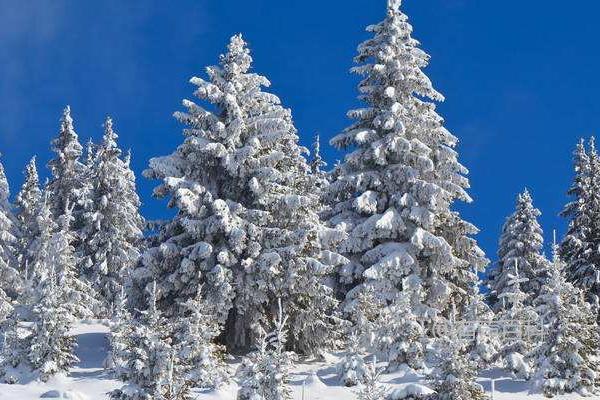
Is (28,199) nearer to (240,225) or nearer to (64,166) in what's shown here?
(64,166)

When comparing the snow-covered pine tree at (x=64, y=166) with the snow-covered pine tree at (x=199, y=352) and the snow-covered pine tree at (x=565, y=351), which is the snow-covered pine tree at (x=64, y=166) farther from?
the snow-covered pine tree at (x=565, y=351)

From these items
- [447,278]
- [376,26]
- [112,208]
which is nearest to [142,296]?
[447,278]

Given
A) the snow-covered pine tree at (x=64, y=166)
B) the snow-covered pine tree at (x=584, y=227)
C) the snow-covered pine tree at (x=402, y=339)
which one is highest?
the snow-covered pine tree at (x=64, y=166)

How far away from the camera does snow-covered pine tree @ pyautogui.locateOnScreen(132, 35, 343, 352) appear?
84.6 ft

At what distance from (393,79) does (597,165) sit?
49.2 feet

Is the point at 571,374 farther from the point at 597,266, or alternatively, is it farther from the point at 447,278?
the point at 597,266

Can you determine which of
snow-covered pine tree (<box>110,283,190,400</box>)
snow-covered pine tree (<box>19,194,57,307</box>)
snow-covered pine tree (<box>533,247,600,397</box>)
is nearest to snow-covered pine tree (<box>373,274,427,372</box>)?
snow-covered pine tree (<box>533,247,600,397</box>)

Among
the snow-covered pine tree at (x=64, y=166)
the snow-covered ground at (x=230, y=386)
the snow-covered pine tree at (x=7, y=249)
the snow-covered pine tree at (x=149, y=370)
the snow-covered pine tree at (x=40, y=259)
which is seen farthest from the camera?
the snow-covered pine tree at (x=64, y=166)

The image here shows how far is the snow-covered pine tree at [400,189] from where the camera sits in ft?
97.2

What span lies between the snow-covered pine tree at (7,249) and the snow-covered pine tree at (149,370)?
75.6ft

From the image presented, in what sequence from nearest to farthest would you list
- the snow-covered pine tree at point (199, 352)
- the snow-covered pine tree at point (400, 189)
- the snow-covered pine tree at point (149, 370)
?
the snow-covered pine tree at point (149, 370)
the snow-covered pine tree at point (199, 352)
the snow-covered pine tree at point (400, 189)

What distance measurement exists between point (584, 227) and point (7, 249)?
1237 inches

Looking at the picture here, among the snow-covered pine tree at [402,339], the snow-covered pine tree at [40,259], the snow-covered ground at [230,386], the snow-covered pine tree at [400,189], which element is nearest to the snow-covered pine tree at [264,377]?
the snow-covered ground at [230,386]

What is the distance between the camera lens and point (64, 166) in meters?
51.3
